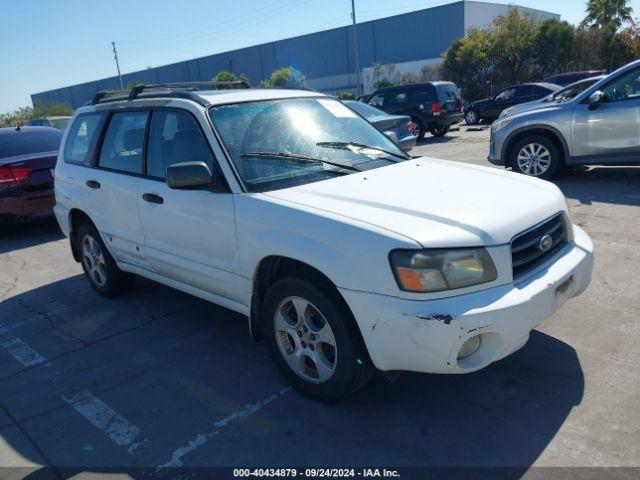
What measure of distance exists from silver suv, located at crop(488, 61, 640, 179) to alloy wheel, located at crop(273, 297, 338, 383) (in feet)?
21.5

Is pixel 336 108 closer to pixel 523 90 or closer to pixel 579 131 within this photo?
pixel 579 131

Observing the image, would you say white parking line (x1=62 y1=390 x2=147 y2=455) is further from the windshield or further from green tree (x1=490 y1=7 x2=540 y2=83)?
green tree (x1=490 y1=7 x2=540 y2=83)

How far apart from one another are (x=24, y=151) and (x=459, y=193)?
7.69 m

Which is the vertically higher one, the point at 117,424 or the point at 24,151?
the point at 24,151

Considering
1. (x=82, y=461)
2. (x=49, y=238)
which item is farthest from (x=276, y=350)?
(x=49, y=238)

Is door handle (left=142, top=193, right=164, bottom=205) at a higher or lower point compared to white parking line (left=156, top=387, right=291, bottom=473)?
higher

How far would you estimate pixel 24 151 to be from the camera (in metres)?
8.41

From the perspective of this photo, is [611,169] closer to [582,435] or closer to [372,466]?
[582,435]

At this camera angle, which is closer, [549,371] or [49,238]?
[549,371]

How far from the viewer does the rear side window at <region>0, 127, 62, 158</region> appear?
27.4 ft

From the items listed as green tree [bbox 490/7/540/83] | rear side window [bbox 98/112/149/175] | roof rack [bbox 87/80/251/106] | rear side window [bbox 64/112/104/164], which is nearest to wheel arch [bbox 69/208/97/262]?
rear side window [bbox 64/112/104/164]

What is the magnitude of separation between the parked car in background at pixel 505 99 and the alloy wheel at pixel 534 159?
40.3 ft

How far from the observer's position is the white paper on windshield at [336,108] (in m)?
4.31

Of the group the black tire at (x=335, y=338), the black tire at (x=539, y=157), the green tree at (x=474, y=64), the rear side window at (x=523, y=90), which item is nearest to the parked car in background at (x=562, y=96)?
the black tire at (x=539, y=157)
